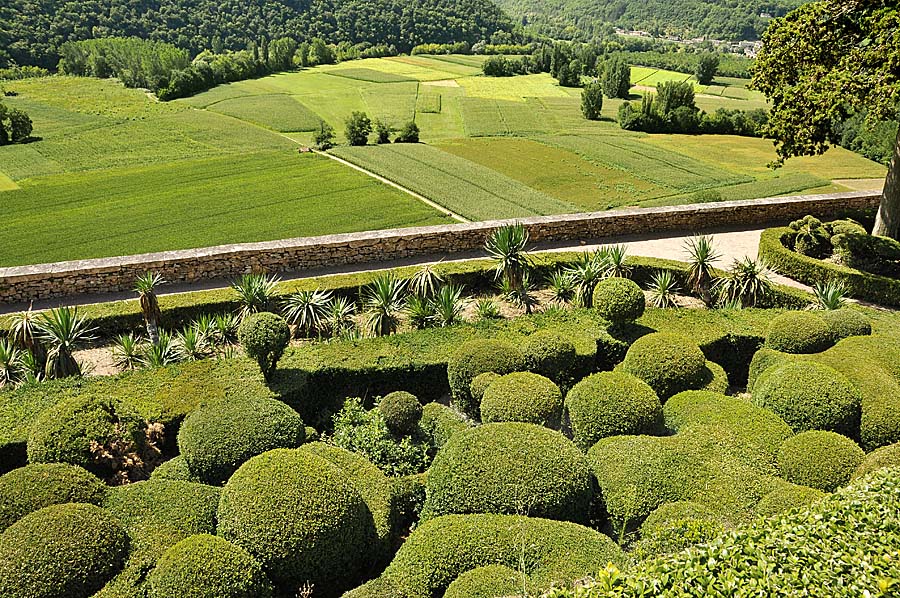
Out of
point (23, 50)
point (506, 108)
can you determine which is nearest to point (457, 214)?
point (506, 108)

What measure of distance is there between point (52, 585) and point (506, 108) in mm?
47540

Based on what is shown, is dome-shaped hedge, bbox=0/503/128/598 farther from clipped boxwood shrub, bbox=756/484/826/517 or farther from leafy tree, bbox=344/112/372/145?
leafy tree, bbox=344/112/372/145

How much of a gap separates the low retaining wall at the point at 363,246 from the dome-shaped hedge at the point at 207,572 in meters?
Answer: 9.23

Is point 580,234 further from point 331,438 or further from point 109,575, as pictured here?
point 109,575

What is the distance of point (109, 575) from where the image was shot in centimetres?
561

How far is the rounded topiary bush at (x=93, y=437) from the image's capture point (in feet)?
23.2

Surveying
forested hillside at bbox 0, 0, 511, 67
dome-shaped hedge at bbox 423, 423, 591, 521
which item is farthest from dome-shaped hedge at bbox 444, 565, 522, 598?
forested hillside at bbox 0, 0, 511, 67

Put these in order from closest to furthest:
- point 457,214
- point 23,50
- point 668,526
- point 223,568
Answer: point 223,568 → point 668,526 → point 457,214 → point 23,50

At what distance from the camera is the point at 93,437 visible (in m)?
7.26

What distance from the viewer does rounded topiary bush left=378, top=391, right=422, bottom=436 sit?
27.6ft

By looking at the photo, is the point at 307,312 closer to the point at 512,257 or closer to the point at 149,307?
the point at 149,307

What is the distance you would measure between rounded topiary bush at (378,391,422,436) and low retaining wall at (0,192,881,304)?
22.6 ft

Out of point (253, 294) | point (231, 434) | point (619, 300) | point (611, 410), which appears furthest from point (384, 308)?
point (611, 410)

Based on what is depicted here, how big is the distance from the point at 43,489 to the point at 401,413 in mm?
3985
